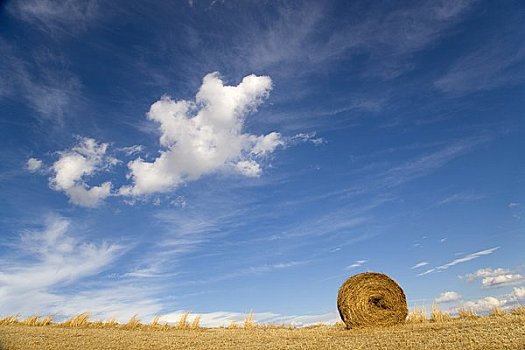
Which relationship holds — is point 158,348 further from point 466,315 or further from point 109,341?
point 466,315

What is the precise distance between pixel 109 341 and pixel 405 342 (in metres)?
9.44

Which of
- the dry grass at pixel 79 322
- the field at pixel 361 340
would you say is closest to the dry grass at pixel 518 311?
the field at pixel 361 340

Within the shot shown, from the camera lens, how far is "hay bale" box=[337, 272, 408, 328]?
55.9 ft

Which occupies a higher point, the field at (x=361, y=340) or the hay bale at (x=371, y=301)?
the hay bale at (x=371, y=301)

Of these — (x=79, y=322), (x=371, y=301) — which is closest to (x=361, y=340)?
(x=371, y=301)

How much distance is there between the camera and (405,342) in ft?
37.2

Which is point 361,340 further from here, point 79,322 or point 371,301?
point 79,322

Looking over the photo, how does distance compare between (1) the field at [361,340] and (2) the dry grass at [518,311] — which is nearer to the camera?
(1) the field at [361,340]

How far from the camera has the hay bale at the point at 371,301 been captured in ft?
55.9

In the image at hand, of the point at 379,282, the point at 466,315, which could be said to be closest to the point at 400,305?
the point at 379,282

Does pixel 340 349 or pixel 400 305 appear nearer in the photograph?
pixel 340 349

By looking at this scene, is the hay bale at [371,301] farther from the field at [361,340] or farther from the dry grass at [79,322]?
the dry grass at [79,322]

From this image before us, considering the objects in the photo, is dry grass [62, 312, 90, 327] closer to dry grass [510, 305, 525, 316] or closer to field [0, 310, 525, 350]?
field [0, 310, 525, 350]

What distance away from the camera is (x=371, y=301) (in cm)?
1736
